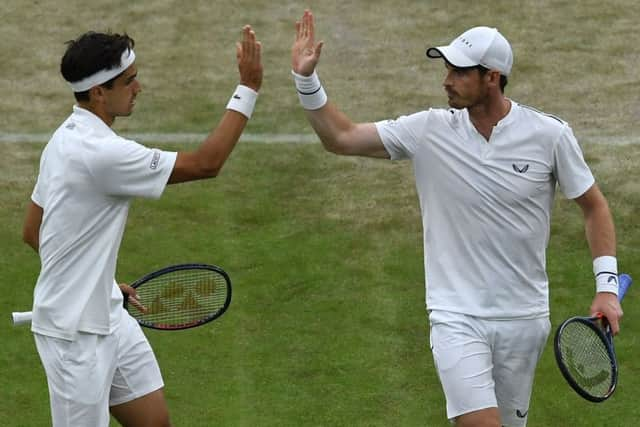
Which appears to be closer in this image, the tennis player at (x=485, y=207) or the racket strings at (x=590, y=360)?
the racket strings at (x=590, y=360)

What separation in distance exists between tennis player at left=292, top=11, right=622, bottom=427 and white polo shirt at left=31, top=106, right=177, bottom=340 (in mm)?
1095

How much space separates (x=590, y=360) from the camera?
7.34 metres

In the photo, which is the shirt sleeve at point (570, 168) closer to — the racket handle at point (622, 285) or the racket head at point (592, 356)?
the racket handle at point (622, 285)

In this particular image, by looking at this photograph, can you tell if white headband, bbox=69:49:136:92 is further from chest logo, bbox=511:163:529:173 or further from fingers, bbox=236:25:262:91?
chest logo, bbox=511:163:529:173

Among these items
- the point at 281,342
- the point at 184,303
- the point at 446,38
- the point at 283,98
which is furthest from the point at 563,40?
the point at 184,303

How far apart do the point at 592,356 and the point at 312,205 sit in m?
5.72

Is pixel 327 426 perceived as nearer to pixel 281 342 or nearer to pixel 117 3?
pixel 281 342

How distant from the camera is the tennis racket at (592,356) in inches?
285

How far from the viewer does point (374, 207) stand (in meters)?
12.9

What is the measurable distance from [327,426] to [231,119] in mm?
3216

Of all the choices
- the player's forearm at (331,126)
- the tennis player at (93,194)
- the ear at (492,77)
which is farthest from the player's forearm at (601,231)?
the tennis player at (93,194)

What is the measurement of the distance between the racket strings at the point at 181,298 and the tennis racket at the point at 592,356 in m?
1.97

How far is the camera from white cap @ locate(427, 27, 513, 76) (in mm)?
7496

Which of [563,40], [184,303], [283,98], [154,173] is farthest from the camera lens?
[563,40]
